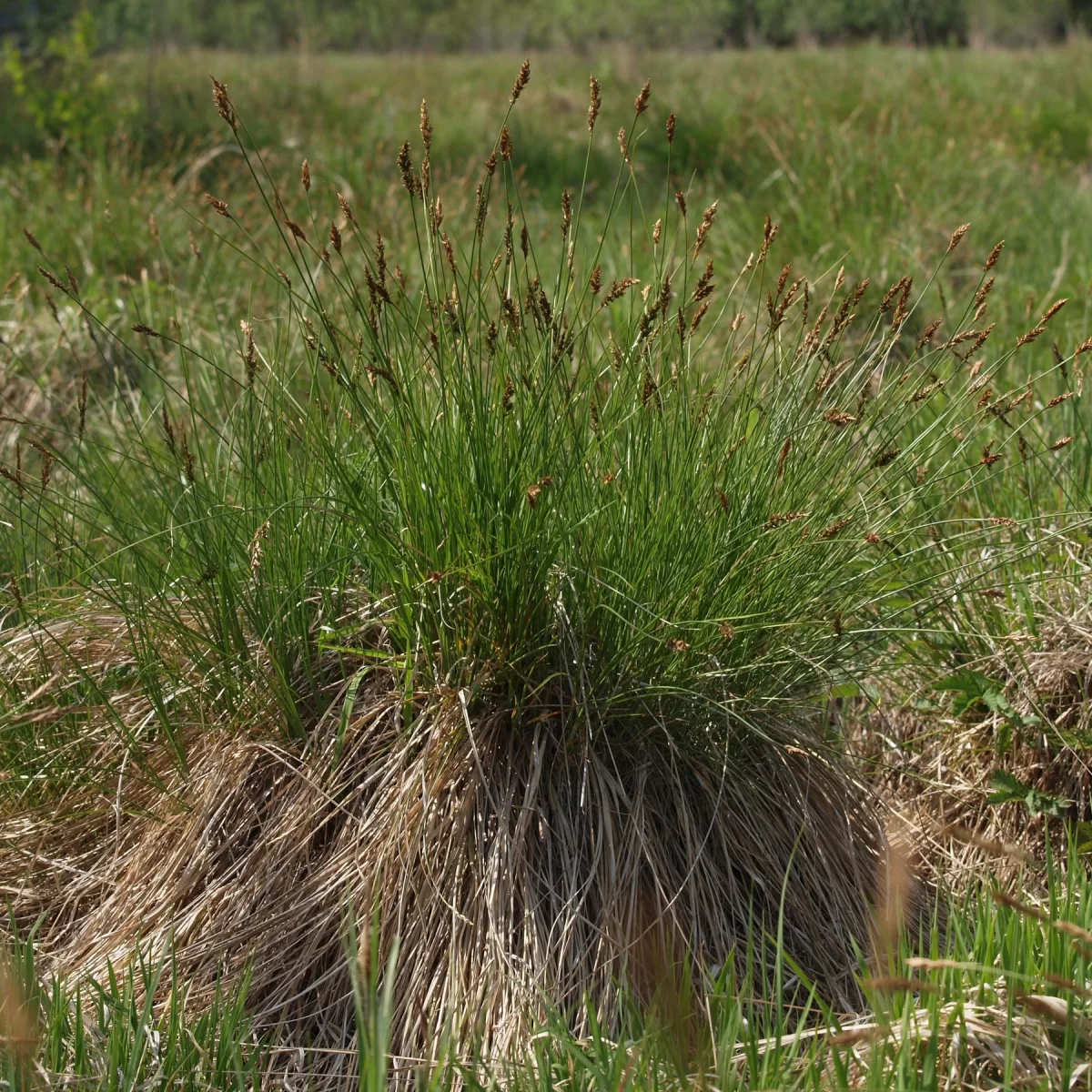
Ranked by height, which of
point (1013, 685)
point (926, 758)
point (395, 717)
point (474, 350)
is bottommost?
point (926, 758)

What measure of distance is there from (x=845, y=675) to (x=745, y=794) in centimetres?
28

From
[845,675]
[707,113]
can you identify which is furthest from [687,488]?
[707,113]

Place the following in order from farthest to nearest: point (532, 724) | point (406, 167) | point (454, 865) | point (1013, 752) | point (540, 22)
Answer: point (540, 22) < point (1013, 752) < point (532, 724) < point (454, 865) < point (406, 167)

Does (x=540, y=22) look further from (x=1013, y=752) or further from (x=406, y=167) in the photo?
(x=406, y=167)

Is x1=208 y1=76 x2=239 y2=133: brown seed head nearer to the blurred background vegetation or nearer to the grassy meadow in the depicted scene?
the grassy meadow

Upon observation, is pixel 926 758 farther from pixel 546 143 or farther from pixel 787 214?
pixel 546 143

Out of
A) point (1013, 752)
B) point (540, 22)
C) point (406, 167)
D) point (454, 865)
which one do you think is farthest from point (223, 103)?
point (540, 22)

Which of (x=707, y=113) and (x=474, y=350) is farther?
(x=707, y=113)

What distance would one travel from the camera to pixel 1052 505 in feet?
9.53

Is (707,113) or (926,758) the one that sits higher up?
(707,113)

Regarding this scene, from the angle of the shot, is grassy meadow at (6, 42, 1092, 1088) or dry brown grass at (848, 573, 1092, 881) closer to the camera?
grassy meadow at (6, 42, 1092, 1088)

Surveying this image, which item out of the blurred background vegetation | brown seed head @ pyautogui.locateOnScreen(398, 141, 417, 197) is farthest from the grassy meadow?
the blurred background vegetation

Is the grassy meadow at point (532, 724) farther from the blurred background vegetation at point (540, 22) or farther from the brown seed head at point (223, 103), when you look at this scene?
the blurred background vegetation at point (540, 22)

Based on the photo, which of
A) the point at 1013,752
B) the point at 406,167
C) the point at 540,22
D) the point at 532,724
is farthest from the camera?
the point at 540,22
